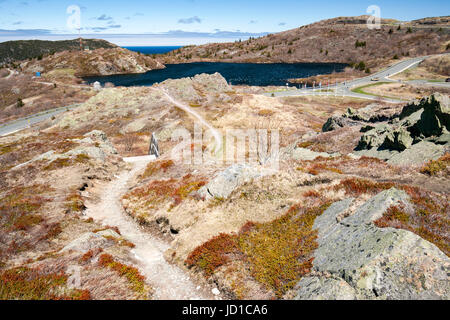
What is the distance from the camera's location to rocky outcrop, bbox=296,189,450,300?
671 cm

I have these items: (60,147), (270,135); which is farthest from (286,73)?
(60,147)

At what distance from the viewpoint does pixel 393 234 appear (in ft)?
26.1

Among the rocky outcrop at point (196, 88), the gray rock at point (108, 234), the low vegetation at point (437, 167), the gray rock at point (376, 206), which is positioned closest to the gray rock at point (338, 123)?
the low vegetation at point (437, 167)

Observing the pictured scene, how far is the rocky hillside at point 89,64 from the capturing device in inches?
6201

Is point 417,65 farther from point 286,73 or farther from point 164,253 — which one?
point 164,253

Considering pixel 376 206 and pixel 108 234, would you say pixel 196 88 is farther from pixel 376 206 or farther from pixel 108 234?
pixel 376 206

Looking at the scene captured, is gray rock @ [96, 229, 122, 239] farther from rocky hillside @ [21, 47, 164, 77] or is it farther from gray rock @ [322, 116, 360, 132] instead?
rocky hillside @ [21, 47, 164, 77]

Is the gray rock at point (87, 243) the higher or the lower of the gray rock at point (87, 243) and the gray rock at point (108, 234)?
the higher

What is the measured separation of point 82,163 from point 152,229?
17.7m

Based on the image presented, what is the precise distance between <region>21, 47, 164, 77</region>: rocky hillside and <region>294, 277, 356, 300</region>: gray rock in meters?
181

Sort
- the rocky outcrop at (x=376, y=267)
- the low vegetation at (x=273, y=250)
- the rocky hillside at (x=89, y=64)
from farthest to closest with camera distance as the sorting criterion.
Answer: the rocky hillside at (x=89, y=64) < the low vegetation at (x=273, y=250) < the rocky outcrop at (x=376, y=267)

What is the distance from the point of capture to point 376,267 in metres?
7.39

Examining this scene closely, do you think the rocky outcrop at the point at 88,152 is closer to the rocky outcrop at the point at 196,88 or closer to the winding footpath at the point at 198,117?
the winding footpath at the point at 198,117

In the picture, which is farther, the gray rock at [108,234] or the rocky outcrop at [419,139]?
the rocky outcrop at [419,139]
